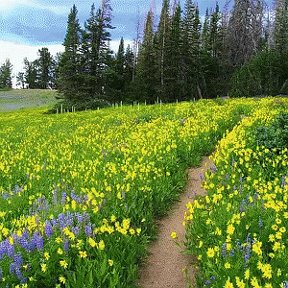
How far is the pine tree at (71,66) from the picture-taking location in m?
51.5

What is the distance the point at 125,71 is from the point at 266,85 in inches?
1369

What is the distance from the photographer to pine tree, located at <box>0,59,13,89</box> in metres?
143

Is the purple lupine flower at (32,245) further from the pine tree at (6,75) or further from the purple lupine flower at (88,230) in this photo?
the pine tree at (6,75)

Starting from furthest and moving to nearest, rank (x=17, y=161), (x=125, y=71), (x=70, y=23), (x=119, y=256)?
(x=125, y=71) < (x=70, y=23) < (x=17, y=161) < (x=119, y=256)

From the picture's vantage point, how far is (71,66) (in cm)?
5259

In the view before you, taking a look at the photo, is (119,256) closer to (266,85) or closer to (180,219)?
(180,219)

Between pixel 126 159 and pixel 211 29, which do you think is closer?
pixel 126 159

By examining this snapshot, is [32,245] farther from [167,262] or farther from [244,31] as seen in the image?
[244,31]

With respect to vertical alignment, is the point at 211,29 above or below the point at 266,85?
above

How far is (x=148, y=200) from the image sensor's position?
8172mm

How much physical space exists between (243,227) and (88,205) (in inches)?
95.0

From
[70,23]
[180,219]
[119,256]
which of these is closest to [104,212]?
[119,256]

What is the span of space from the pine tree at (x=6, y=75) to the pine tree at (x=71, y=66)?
8499cm

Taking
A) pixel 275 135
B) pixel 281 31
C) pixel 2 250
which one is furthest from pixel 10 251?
pixel 281 31
